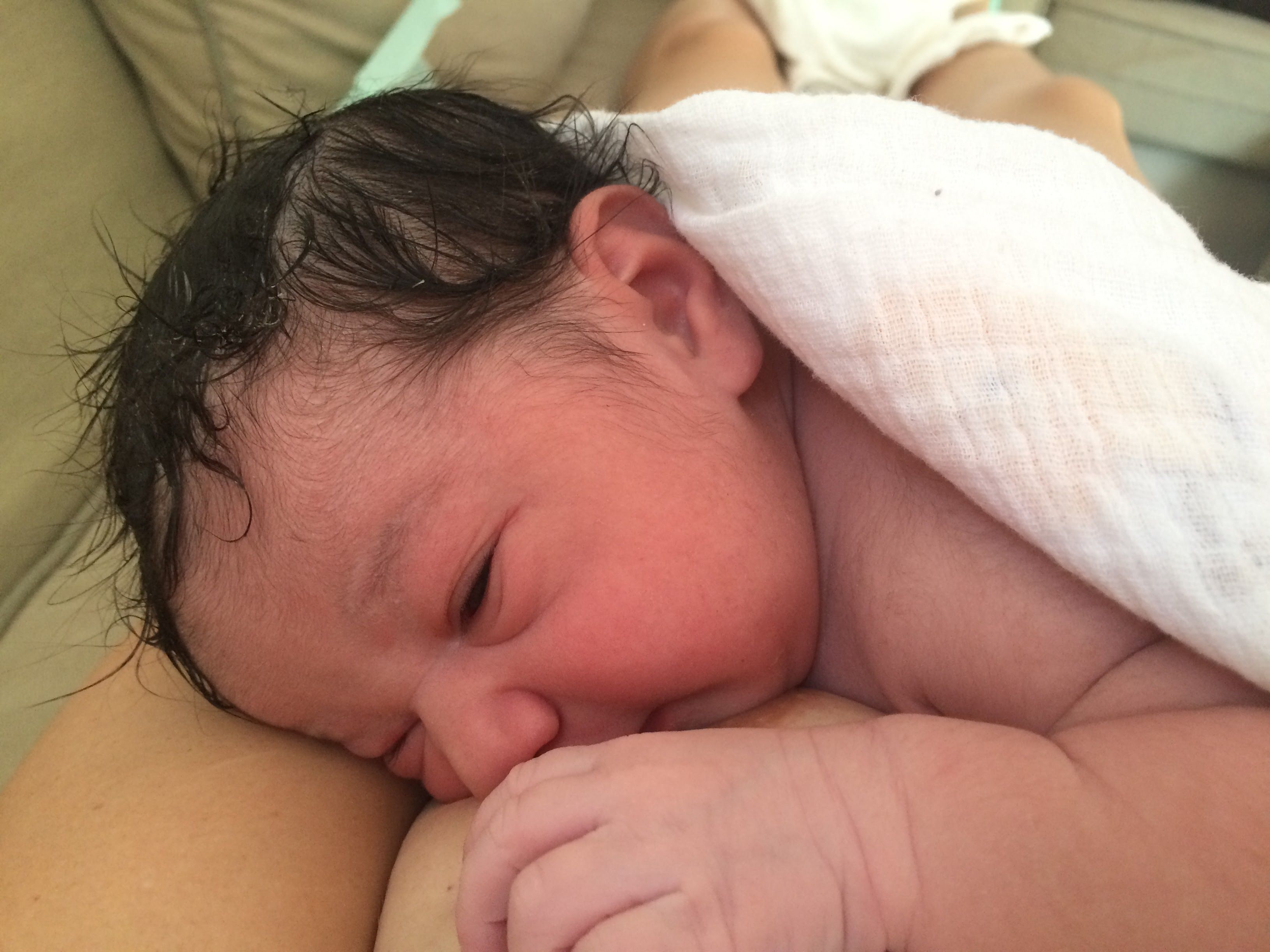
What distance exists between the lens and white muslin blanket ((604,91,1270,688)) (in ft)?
1.71

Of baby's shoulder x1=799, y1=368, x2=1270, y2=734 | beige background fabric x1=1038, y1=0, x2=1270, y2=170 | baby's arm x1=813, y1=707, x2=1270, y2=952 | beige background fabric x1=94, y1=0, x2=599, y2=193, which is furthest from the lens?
beige background fabric x1=1038, y1=0, x2=1270, y2=170

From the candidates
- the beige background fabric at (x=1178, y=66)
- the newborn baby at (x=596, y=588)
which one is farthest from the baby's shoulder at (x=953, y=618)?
the beige background fabric at (x=1178, y=66)

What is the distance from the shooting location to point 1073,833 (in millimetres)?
447

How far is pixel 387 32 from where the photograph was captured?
47.8 inches

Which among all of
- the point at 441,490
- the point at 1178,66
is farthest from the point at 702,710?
the point at 1178,66

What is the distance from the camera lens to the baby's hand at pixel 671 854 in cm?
45

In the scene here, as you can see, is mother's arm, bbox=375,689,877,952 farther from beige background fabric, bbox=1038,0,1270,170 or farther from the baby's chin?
beige background fabric, bbox=1038,0,1270,170

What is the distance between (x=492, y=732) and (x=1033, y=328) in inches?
18.6

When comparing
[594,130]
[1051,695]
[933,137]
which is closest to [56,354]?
[594,130]

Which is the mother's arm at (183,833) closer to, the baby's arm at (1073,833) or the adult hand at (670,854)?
the adult hand at (670,854)

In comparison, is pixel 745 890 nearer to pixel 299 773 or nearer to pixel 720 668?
pixel 720 668

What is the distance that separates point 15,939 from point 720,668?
0.51 metres

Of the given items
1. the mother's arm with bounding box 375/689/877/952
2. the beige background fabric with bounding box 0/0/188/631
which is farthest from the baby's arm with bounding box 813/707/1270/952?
the beige background fabric with bounding box 0/0/188/631

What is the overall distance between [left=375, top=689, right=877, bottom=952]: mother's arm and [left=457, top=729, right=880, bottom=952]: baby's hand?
10 cm
